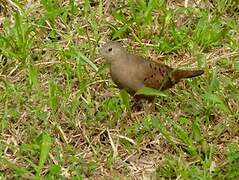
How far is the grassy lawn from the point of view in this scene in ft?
15.0

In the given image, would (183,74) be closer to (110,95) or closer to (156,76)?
(156,76)

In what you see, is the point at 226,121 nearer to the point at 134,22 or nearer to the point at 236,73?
the point at 236,73

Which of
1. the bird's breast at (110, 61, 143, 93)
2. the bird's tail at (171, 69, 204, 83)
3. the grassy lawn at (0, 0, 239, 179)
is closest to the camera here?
the grassy lawn at (0, 0, 239, 179)

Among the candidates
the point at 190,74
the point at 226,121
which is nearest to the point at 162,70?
the point at 190,74

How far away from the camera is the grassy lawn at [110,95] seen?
15.0ft

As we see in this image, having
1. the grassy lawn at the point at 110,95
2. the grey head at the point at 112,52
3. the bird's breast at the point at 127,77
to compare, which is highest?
the grey head at the point at 112,52

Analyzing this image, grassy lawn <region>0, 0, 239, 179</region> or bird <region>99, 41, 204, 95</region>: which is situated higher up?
bird <region>99, 41, 204, 95</region>

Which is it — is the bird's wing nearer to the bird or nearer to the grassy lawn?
the bird

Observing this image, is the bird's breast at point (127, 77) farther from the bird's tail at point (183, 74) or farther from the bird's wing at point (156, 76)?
the bird's tail at point (183, 74)

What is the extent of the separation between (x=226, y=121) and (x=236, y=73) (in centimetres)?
55

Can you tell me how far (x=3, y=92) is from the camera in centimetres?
512

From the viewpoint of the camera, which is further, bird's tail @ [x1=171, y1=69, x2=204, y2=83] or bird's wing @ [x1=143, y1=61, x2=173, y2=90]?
bird's tail @ [x1=171, y1=69, x2=204, y2=83]

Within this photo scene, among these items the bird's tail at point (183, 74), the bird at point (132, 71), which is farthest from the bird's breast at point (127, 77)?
the bird's tail at point (183, 74)

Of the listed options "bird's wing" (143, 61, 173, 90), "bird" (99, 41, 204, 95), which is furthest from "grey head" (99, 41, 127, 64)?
"bird's wing" (143, 61, 173, 90)
